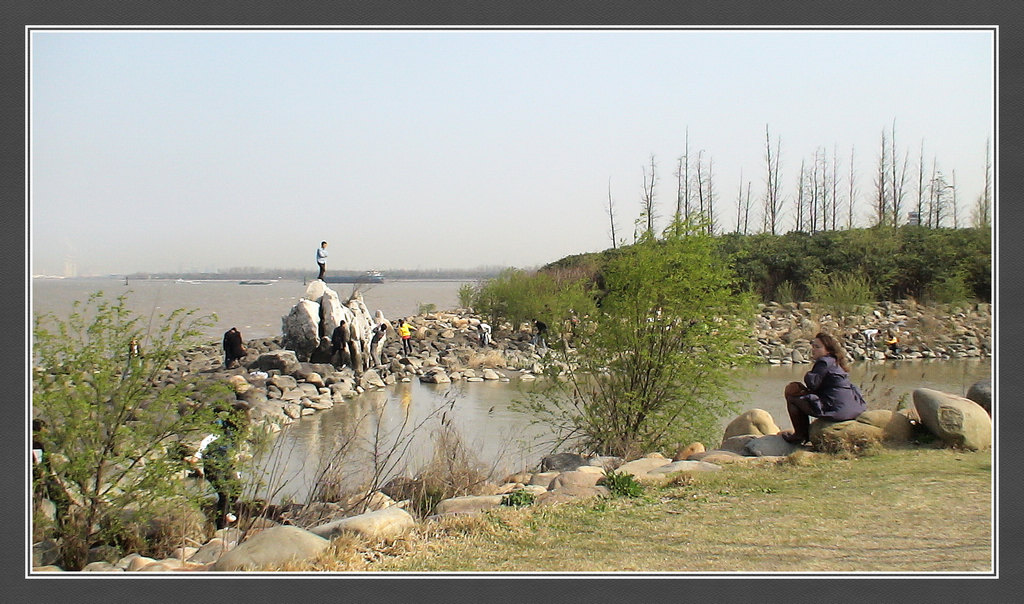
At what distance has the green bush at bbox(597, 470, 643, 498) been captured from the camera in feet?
24.3

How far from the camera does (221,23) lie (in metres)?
5.91

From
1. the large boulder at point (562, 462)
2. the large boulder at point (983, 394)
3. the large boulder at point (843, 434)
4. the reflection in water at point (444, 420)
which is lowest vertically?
the reflection in water at point (444, 420)

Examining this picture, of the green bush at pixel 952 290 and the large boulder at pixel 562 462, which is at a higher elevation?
the green bush at pixel 952 290

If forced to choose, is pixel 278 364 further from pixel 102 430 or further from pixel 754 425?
pixel 102 430

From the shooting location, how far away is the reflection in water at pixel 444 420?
975 centimetres

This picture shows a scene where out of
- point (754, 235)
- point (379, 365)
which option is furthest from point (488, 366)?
point (754, 235)

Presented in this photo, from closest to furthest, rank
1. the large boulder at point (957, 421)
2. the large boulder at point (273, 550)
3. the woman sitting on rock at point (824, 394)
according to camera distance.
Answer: the large boulder at point (273, 550) < the large boulder at point (957, 421) < the woman sitting on rock at point (824, 394)

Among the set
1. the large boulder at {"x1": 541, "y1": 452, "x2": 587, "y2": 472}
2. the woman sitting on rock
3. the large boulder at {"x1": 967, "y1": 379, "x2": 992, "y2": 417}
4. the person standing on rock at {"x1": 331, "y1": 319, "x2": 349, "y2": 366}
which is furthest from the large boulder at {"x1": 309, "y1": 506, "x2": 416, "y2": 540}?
the person standing on rock at {"x1": 331, "y1": 319, "x2": 349, "y2": 366}

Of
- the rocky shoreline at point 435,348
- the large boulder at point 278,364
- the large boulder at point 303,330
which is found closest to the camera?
the rocky shoreline at point 435,348

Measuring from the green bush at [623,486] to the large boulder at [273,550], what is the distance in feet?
9.21

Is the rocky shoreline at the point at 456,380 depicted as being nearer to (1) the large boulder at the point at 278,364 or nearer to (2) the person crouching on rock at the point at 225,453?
(1) the large boulder at the point at 278,364

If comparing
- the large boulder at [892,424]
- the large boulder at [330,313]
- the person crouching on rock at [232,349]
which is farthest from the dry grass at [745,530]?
the person crouching on rock at [232,349]

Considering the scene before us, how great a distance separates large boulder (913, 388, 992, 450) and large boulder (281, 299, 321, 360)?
48.4 ft

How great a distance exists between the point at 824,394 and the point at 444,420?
4248mm
